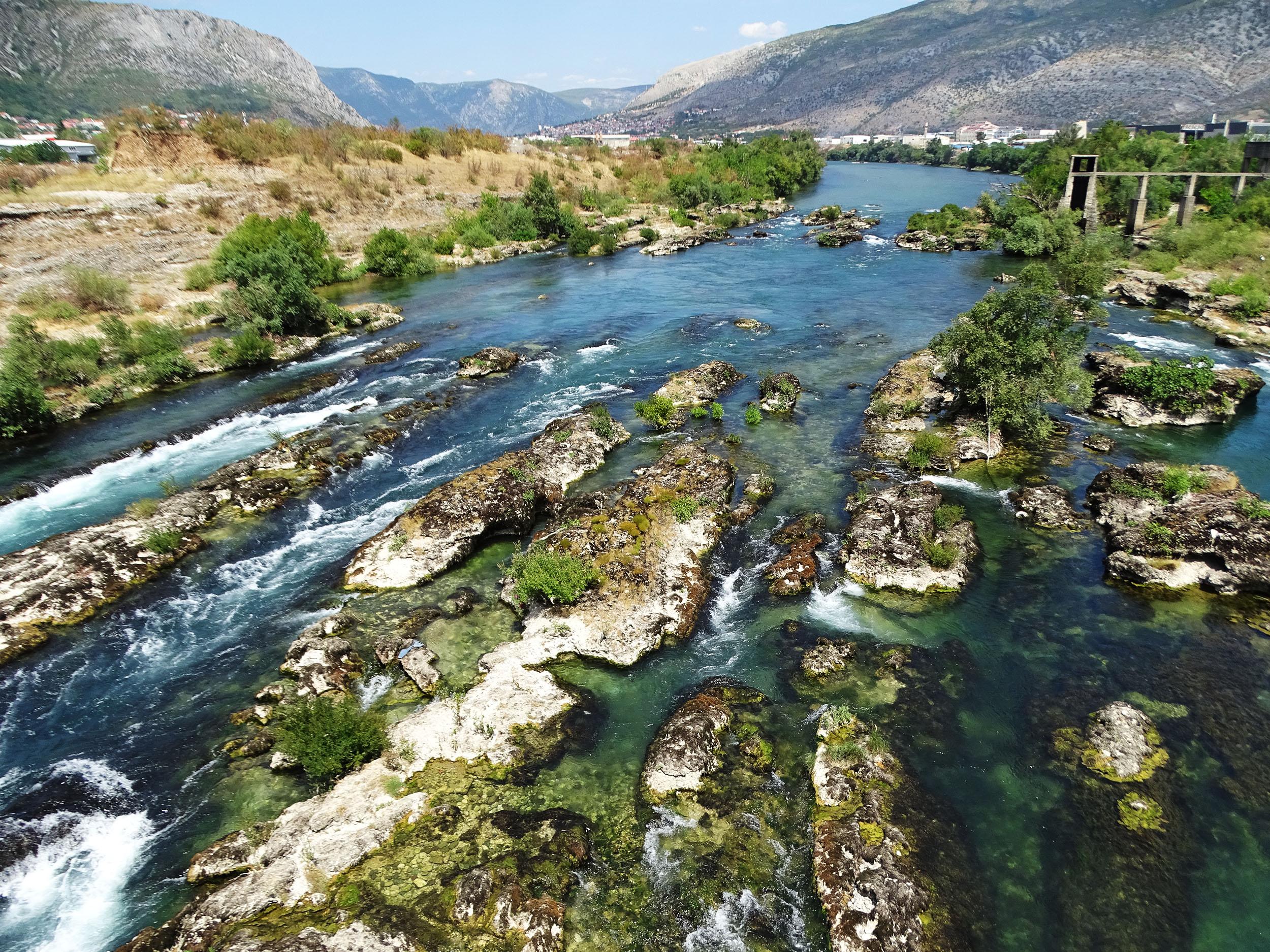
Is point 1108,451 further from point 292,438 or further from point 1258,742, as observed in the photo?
point 292,438

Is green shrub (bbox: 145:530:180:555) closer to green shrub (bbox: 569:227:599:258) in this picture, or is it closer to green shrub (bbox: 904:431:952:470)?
green shrub (bbox: 904:431:952:470)

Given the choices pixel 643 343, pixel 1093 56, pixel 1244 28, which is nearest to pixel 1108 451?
pixel 643 343

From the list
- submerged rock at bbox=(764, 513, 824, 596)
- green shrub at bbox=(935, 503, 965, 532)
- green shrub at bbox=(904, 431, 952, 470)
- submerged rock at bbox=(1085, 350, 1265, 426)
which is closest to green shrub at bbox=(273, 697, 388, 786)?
submerged rock at bbox=(764, 513, 824, 596)

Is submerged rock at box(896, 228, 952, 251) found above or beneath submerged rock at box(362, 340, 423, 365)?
beneath

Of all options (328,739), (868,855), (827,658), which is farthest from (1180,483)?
(328,739)

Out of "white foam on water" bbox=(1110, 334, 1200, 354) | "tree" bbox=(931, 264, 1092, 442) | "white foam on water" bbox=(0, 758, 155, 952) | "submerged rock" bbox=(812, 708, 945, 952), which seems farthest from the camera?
"white foam on water" bbox=(1110, 334, 1200, 354)

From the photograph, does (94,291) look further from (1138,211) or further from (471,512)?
(1138,211)

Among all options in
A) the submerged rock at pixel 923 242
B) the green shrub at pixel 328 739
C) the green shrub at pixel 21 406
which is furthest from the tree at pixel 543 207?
→ the green shrub at pixel 328 739
